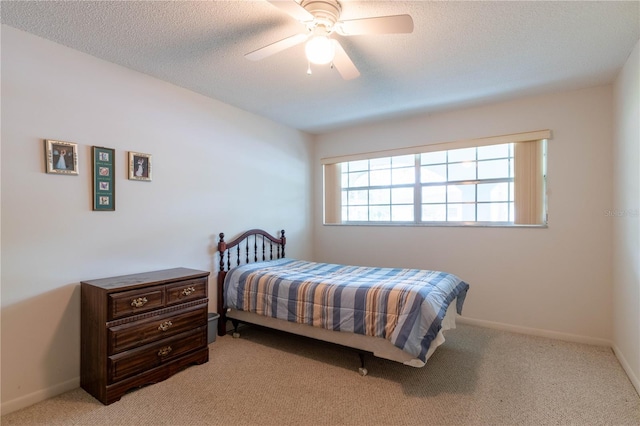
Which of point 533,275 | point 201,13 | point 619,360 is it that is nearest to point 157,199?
point 201,13

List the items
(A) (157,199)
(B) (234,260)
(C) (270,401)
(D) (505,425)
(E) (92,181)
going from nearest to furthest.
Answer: (D) (505,425)
(C) (270,401)
(E) (92,181)
(A) (157,199)
(B) (234,260)

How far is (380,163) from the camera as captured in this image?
439 cm

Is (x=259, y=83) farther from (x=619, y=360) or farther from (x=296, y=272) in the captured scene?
(x=619, y=360)

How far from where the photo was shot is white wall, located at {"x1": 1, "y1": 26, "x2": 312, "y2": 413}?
6.76ft

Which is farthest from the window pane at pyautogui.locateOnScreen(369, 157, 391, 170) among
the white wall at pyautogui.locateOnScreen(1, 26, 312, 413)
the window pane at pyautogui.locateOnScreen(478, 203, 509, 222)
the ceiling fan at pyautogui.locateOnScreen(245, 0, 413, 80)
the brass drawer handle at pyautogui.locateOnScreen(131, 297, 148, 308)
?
the brass drawer handle at pyautogui.locateOnScreen(131, 297, 148, 308)

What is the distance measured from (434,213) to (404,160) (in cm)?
81

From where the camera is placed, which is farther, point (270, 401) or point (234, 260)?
point (234, 260)

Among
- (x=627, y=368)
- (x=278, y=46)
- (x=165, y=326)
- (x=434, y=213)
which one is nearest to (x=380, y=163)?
(x=434, y=213)

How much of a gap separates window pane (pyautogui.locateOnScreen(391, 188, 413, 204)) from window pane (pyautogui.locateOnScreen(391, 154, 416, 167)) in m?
0.33

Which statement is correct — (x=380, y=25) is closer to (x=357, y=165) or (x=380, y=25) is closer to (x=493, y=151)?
(x=493, y=151)

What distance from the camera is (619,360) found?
8.61 ft

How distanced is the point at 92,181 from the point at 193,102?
1.24 meters

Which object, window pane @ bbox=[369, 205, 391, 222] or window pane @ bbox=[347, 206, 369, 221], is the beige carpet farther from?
window pane @ bbox=[347, 206, 369, 221]

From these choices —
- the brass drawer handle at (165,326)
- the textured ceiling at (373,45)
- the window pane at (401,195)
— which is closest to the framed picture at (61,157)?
the textured ceiling at (373,45)
